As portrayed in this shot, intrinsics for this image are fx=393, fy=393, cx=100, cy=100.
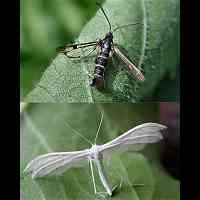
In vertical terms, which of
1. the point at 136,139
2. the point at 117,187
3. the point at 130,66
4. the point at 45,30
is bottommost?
the point at 117,187

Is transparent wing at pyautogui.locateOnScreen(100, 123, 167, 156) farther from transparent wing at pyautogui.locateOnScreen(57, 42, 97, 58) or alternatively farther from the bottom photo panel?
transparent wing at pyautogui.locateOnScreen(57, 42, 97, 58)

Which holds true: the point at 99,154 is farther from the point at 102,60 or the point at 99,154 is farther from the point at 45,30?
the point at 45,30

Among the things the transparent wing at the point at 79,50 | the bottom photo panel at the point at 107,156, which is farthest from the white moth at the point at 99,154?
the transparent wing at the point at 79,50

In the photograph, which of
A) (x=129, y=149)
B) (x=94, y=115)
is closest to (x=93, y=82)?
(x=94, y=115)

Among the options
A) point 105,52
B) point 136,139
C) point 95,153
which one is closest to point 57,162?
point 95,153

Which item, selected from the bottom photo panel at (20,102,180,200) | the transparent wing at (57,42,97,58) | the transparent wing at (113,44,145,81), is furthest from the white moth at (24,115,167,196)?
the transparent wing at (57,42,97,58)
